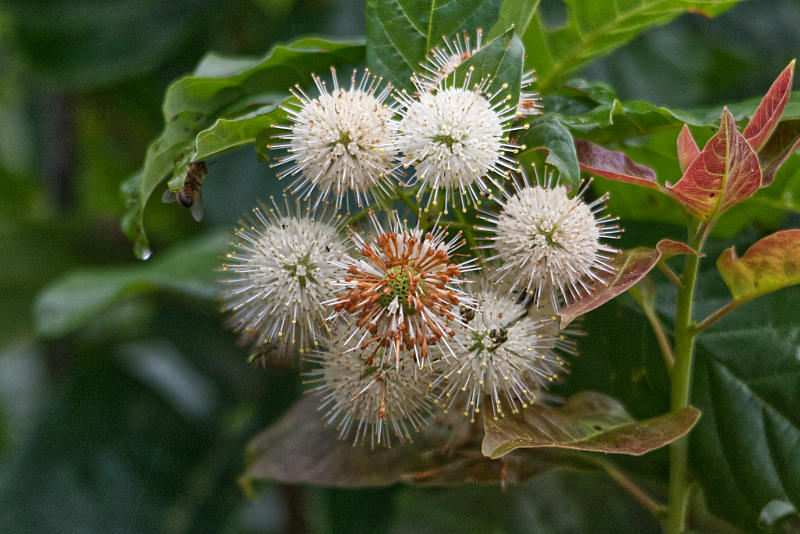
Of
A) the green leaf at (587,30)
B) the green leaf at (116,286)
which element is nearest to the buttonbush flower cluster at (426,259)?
the green leaf at (587,30)

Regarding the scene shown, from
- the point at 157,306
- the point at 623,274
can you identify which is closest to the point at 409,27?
the point at 623,274

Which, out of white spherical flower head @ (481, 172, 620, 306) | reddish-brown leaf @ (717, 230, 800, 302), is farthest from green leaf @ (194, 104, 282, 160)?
reddish-brown leaf @ (717, 230, 800, 302)

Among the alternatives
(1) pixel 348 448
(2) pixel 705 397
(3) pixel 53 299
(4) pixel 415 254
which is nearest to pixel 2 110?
(3) pixel 53 299

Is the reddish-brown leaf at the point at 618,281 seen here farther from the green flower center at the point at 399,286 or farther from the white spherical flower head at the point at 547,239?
the green flower center at the point at 399,286

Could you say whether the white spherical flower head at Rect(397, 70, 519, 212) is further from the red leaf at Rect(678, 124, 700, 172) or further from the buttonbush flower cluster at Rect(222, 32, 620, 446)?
A: the red leaf at Rect(678, 124, 700, 172)

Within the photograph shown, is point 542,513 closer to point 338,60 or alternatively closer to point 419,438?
point 419,438

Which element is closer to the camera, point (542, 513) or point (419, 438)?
point (419, 438)
